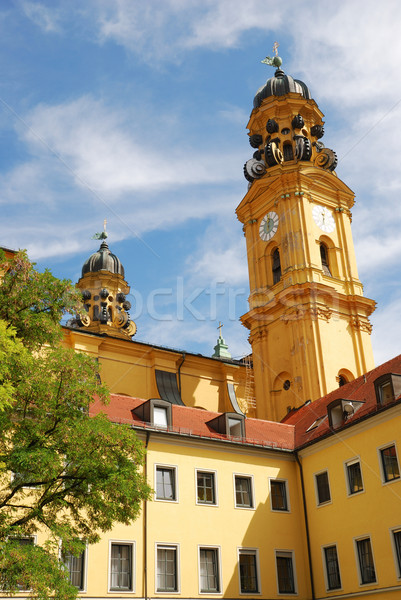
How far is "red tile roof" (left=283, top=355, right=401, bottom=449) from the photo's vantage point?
86.8ft

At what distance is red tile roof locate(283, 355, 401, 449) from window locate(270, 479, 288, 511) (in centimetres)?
164

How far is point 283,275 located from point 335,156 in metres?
10.6

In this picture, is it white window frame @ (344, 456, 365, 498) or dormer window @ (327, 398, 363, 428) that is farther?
dormer window @ (327, 398, 363, 428)

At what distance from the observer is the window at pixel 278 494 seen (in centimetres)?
2747

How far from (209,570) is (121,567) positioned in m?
3.37

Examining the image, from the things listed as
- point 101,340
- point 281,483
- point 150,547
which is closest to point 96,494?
point 150,547

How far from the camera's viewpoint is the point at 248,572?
25484 mm

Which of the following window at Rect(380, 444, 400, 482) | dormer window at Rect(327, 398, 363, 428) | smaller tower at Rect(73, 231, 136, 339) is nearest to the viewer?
window at Rect(380, 444, 400, 482)

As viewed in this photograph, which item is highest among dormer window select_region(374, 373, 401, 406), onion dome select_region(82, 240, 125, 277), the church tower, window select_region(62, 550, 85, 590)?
onion dome select_region(82, 240, 125, 277)

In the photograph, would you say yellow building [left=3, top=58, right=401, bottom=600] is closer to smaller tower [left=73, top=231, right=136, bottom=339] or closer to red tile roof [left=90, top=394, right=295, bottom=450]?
red tile roof [left=90, top=394, right=295, bottom=450]

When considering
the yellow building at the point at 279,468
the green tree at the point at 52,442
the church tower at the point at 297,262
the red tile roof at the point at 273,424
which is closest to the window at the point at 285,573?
the yellow building at the point at 279,468

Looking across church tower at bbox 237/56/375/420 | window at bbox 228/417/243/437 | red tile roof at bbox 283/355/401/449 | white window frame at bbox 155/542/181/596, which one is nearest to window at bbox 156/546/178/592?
white window frame at bbox 155/542/181/596

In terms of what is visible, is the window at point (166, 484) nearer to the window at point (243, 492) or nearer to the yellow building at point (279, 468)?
the yellow building at point (279, 468)

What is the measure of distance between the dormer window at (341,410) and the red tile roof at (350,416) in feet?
0.54
